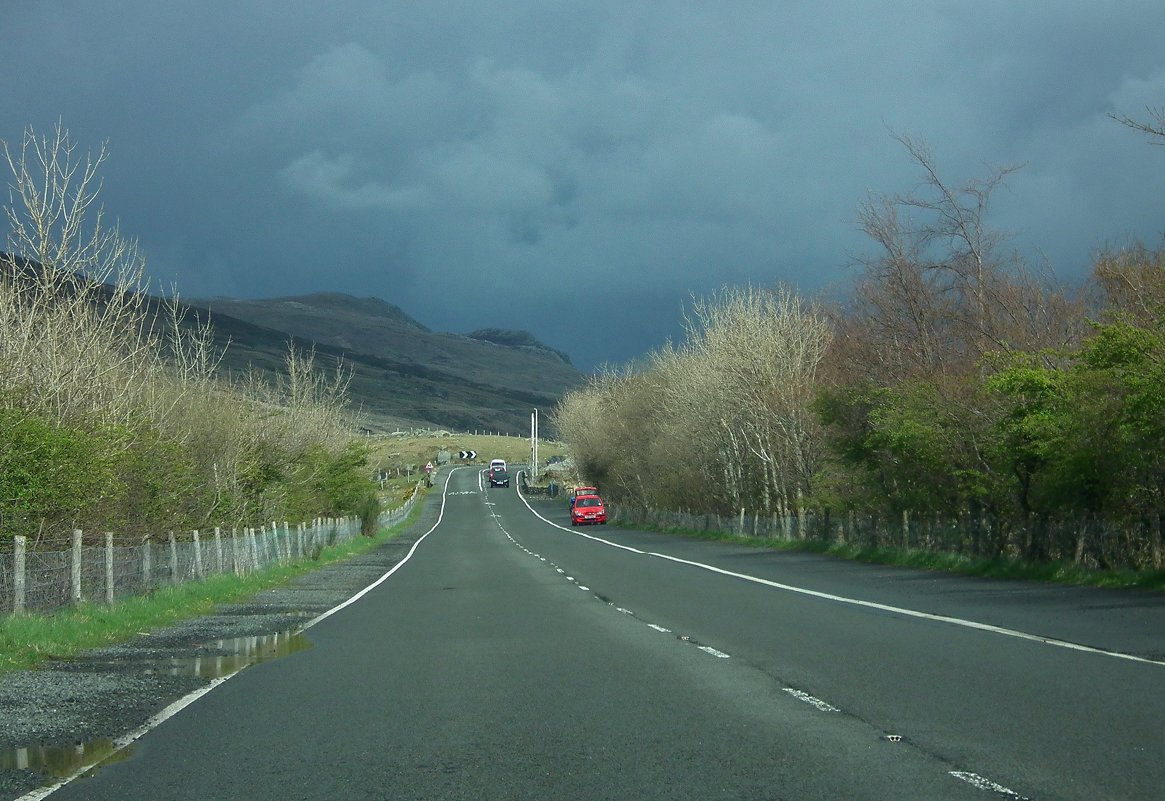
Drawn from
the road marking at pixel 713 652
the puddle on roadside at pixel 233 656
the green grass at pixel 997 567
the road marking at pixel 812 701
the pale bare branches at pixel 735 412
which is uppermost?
the pale bare branches at pixel 735 412

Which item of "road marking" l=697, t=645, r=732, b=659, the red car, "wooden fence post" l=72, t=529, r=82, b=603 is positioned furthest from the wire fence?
the red car

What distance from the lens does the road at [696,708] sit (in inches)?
290

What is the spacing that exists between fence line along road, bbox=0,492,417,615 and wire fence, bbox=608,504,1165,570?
1858 cm

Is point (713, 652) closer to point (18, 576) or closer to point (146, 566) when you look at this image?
point (18, 576)

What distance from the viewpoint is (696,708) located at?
10.1m

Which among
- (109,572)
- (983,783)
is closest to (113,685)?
(983,783)

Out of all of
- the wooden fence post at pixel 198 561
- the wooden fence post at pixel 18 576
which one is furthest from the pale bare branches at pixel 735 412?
the wooden fence post at pixel 18 576

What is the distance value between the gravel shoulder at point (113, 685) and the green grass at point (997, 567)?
1453 centimetres

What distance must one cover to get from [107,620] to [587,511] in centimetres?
6964

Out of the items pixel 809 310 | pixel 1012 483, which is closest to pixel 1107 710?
pixel 1012 483

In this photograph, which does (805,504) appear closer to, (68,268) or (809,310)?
(809,310)

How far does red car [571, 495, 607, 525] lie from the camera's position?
3408 inches

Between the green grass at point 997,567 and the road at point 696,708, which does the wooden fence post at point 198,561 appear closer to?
the road at point 696,708

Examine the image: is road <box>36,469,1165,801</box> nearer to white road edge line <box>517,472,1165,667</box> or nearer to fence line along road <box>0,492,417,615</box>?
white road edge line <box>517,472,1165,667</box>
